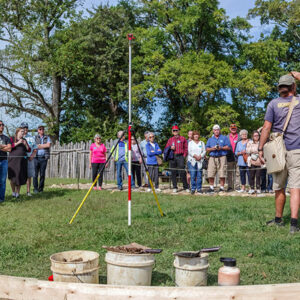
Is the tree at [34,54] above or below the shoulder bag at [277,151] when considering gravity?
above

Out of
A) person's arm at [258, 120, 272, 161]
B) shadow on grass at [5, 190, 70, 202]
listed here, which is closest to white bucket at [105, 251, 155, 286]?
person's arm at [258, 120, 272, 161]

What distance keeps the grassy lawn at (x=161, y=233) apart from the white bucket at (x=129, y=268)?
1.22 feet

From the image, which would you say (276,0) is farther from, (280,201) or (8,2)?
(280,201)

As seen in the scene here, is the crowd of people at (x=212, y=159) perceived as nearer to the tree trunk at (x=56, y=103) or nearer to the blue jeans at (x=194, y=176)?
the blue jeans at (x=194, y=176)

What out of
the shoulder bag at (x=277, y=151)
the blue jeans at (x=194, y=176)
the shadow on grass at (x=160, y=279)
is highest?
the shoulder bag at (x=277, y=151)

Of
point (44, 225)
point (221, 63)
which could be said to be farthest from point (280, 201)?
point (221, 63)

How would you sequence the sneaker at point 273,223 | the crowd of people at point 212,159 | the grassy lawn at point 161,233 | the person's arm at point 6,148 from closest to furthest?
the grassy lawn at point 161,233 → the sneaker at point 273,223 → the person's arm at point 6,148 → the crowd of people at point 212,159

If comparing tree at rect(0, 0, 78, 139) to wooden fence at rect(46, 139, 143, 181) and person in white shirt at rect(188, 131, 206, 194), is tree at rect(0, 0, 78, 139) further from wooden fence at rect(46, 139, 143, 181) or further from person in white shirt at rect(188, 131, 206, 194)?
person in white shirt at rect(188, 131, 206, 194)

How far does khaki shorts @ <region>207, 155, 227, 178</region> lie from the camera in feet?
40.5

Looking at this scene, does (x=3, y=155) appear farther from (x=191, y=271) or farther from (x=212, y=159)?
(x=191, y=271)

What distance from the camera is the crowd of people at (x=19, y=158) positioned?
33.9 feet

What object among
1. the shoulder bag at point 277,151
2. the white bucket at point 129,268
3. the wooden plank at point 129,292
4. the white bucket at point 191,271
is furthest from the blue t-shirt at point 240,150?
the wooden plank at point 129,292

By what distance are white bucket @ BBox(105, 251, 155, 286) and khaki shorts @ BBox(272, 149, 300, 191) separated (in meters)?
3.06

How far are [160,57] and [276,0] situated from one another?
353 inches
